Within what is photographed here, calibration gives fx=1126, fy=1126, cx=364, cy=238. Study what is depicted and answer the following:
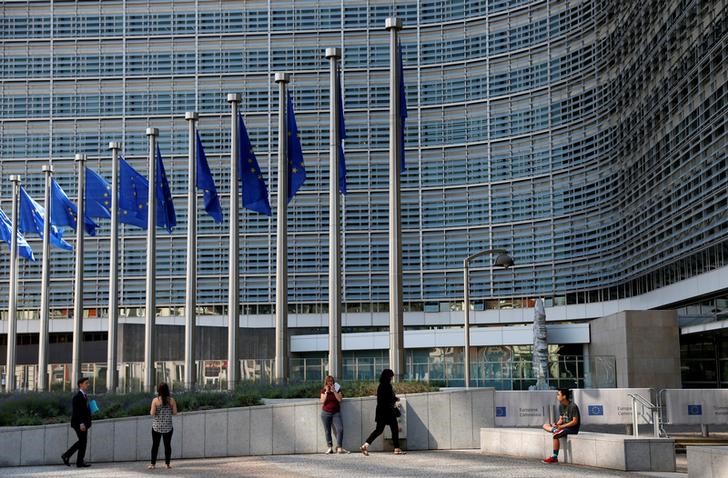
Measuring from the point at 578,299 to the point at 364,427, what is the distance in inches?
1780

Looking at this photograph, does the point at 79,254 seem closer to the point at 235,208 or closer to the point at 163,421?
the point at 235,208

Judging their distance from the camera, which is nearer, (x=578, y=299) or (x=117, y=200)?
(x=117, y=200)

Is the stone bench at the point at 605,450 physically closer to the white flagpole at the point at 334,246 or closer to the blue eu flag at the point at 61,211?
the white flagpole at the point at 334,246

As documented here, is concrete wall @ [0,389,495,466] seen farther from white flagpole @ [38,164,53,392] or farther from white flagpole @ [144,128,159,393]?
white flagpole @ [38,164,53,392]

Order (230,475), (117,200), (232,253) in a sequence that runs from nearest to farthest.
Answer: (230,475) < (232,253) < (117,200)

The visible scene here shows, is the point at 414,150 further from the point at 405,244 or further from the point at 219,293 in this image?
the point at 219,293

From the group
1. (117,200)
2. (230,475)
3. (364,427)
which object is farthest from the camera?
(117,200)

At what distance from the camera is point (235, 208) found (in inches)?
1457

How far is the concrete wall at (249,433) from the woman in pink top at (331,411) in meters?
0.92

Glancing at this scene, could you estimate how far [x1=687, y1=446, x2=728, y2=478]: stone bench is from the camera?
15.8 metres

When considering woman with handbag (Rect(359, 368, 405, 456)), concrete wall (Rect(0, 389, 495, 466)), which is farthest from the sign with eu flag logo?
woman with handbag (Rect(359, 368, 405, 456))

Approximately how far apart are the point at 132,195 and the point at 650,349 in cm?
2249

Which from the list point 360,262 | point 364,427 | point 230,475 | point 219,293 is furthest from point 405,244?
point 230,475

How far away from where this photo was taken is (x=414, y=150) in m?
72.9
